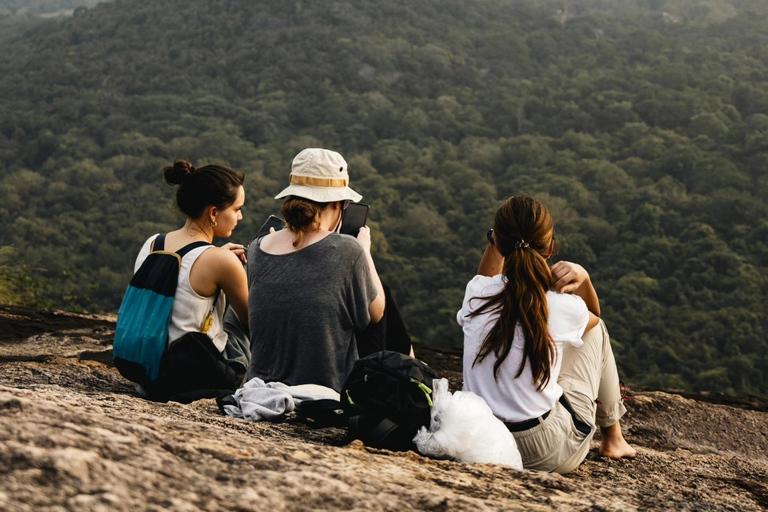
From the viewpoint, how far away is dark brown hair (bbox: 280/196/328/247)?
2496 millimetres

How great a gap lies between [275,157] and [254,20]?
12.6 metres

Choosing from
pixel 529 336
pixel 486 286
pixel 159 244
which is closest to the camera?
pixel 529 336

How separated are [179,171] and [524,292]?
1.17 metres

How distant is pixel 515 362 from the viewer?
2.25m

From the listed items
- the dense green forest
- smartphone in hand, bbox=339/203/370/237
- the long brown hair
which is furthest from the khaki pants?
the dense green forest

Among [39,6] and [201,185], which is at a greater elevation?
[39,6]

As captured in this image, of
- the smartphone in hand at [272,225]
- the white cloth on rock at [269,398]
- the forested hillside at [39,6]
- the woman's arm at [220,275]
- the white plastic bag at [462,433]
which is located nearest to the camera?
the white plastic bag at [462,433]

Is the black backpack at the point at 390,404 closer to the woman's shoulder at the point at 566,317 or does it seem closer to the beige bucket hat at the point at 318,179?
the woman's shoulder at the point at 566,317

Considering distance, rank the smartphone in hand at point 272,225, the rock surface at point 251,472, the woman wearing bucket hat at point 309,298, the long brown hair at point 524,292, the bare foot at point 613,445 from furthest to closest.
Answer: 1. the smartphone in hand at point 272,225
2. the bare foot at point 613,445
3. the woman wearing bucket hat at point 309,298
4. the long brown hair at point 524,292
5. the rock surface at point 251,472

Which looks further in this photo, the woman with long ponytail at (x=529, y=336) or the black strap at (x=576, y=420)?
the black strap at (x=576, y=420)

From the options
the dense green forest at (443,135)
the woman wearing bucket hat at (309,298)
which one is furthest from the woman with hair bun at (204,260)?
the dense green forest at (443,135)

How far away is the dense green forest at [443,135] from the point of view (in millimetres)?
20938

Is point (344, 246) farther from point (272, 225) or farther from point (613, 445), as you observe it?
point (613, 445)

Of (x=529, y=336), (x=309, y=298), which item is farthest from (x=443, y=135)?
(x=529, y=336)
